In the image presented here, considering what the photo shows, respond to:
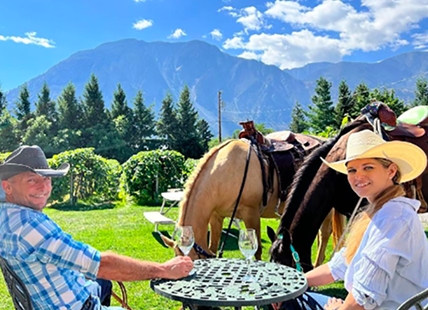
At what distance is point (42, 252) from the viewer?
159cm

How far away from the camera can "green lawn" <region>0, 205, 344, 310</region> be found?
3900 mm

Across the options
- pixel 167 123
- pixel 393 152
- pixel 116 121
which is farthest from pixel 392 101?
pixel 393 152

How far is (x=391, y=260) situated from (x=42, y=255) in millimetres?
1399

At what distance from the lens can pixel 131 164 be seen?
11.1m

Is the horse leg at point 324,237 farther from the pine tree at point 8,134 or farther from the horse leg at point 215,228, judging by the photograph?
the pine tree at point 8,134

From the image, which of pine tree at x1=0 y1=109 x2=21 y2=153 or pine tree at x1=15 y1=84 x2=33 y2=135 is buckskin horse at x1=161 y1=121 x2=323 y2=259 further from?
Result: pine tree at x1=15 y1=84 x2=33 y2=135

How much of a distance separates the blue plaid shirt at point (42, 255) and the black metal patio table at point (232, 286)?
0.41m

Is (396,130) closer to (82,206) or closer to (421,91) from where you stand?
(82,206)

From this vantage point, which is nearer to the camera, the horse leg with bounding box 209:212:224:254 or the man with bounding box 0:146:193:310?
the man with bounding box 0:146:193:310

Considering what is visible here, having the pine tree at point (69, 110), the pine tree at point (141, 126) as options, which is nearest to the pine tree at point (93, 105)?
the pine tree at point (69, 110)

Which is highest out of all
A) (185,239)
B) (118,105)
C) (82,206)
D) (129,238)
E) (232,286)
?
(118,105)

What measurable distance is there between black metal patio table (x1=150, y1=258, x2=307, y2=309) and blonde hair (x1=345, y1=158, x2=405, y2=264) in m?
0.32

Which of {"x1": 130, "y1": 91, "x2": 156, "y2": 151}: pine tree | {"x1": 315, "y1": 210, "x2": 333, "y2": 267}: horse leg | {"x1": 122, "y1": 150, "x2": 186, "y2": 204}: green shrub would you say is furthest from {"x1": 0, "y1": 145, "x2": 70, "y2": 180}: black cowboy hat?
{"x1": 130, "y1": 91, "x2": 156, "y2": 151}: pine tree

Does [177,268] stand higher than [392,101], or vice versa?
[392,101]
